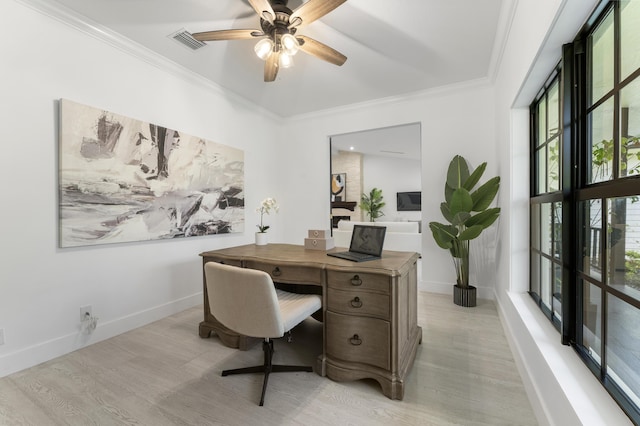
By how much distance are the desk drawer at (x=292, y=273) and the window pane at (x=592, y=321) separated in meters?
1.41

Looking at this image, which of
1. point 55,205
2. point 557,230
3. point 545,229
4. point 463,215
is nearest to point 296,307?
point 557,230

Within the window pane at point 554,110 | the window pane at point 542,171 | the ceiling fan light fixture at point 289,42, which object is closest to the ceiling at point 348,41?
the ceiling fan light fixture at point 289,42

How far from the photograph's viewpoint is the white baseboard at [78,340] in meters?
1.92

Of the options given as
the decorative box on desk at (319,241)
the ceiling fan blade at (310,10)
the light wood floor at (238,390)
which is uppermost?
the ceiling fan blade at (310,10)

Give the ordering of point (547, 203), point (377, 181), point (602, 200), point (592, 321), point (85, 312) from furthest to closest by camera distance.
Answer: point (377, 181) < point (85, 312) < point (547, 203) < point (592, 321) < point (602, 200)

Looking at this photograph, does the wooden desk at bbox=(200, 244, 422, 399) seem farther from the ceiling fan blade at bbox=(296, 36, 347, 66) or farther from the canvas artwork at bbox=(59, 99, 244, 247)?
the ceiling fan blade at bbox=(296, 36, 347, 66)

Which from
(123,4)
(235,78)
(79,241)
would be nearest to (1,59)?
(123,4)

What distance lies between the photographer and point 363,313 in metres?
1.73

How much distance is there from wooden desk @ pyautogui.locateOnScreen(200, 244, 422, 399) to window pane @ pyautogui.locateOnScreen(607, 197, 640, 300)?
91 cm

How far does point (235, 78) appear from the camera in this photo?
3.35 meters

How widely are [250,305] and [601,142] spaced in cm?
190

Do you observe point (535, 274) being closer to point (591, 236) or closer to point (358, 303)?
point (591, 236)

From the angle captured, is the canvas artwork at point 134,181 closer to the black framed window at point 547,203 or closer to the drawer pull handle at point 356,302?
the drawer pull handle at point 356,302

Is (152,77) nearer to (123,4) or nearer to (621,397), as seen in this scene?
(123,4)
